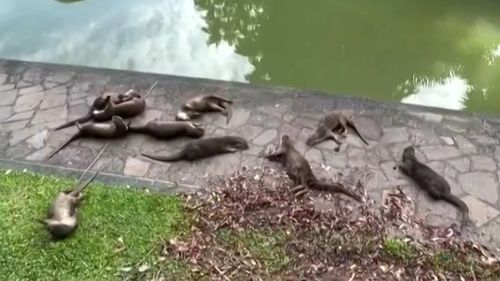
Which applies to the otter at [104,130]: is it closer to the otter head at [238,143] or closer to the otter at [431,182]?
the otter head at [238,143]

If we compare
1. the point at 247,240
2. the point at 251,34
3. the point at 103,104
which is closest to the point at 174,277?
the point at 247,240

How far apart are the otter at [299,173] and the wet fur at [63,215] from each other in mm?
1396

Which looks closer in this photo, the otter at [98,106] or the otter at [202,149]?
the otter at [202,149]

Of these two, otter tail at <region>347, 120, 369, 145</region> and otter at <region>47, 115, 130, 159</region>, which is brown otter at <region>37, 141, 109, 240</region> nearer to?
otter at <region>47, 115, 130, 159</region>

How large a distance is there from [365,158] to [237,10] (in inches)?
137

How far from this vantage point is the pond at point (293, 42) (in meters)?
6.09

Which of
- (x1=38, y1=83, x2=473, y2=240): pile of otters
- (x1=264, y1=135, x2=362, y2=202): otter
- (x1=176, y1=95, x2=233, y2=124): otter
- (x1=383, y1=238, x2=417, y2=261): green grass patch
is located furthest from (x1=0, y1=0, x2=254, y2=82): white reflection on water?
(x1=383, y1=238, x2=417, y2=261): green grass patch

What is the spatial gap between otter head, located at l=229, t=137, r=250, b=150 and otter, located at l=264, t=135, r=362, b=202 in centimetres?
27

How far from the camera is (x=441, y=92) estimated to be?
Result: 6027mm

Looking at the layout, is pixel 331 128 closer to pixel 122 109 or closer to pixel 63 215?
pixel 122 109

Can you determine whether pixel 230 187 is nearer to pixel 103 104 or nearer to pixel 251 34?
pixel 103 104

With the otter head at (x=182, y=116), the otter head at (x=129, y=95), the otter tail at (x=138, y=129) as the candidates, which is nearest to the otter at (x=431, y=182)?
the otter head at (x=182, y=116)

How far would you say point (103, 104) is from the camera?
16.4ft

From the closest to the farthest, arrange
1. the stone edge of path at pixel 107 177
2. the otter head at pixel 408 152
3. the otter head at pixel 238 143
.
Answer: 1. the stone edge of path at pixel 107 177
2. the otter head at pixel 408 152
3. the otter head at pixel 238 143
